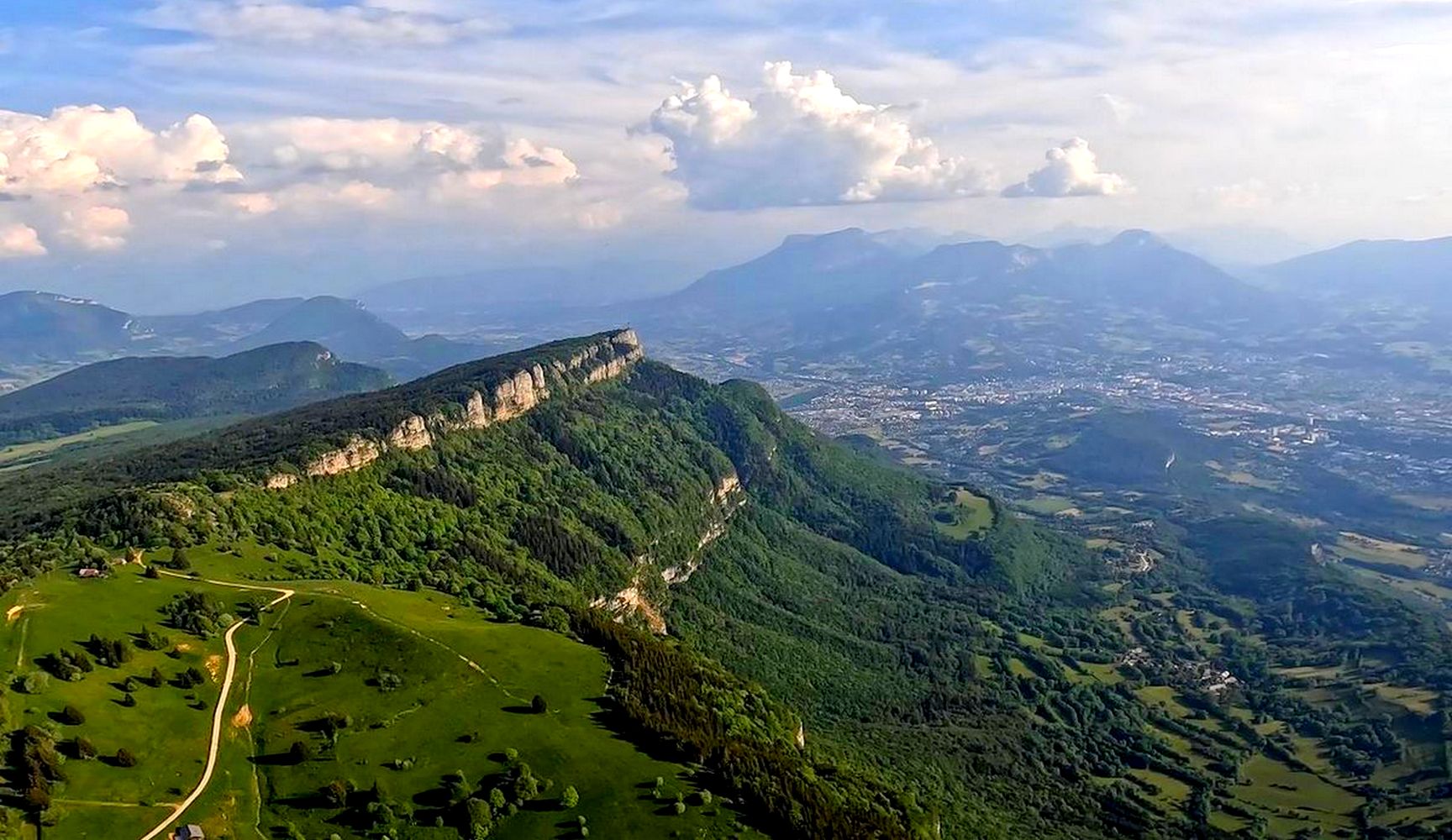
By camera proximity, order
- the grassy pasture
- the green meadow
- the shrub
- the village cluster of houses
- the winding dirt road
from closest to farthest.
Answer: the grassy pasture
the winding dirt road
the green meadow
the shrub
the village cluster of houses

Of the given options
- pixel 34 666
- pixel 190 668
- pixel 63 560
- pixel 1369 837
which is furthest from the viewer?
pixel 1369 837

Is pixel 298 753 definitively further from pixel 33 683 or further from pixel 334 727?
pixel 33 683

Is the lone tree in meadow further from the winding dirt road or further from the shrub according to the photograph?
the shrub

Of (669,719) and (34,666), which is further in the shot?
Result: (669,719)

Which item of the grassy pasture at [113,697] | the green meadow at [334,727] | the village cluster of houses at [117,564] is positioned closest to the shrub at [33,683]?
the green meadow at [334,727]

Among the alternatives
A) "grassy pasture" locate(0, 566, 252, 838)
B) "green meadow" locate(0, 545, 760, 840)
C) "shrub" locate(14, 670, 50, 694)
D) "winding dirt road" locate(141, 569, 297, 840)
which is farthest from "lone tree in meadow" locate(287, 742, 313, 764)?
"shrub" locate(14, 670, 50, 694)

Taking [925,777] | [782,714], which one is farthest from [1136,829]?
[782,714]

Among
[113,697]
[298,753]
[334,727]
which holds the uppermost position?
[113,697]

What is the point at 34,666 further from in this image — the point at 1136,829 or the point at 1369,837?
the point at 1369,837

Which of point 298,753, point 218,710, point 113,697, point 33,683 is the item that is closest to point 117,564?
point 113,697
